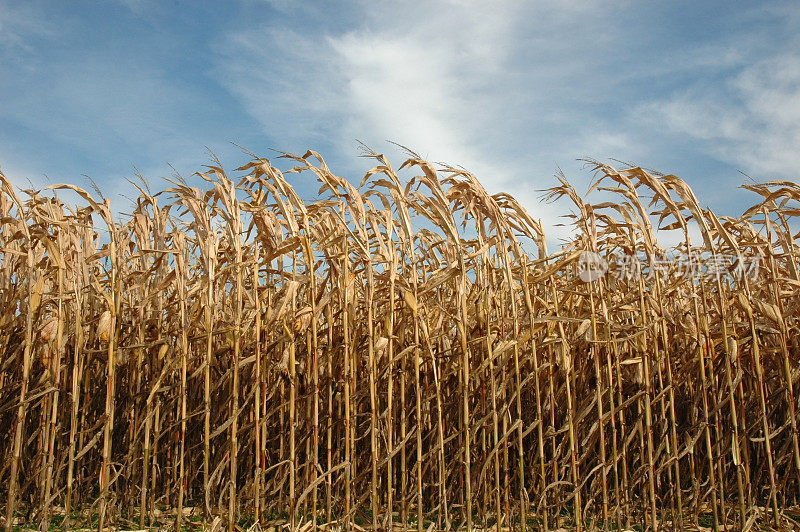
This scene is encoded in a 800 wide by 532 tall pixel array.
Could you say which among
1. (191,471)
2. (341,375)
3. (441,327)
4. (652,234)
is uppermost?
(652,234)

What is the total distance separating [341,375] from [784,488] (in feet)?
11.3

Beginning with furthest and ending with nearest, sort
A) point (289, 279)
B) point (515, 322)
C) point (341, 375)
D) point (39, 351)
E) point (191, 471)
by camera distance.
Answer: point (39, 351), point (191, 471), point (341, 375), point (289, 279), point (515, 322)

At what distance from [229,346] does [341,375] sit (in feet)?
2.69

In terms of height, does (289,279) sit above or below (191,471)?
above

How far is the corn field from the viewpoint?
391 cm

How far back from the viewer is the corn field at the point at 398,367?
12.8ft

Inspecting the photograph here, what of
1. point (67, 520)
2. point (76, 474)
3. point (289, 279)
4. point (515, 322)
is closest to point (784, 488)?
point (515, 322)

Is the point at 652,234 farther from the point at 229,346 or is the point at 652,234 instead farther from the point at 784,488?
the point at 229,346

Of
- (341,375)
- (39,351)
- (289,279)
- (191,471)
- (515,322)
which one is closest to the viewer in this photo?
(515,322)

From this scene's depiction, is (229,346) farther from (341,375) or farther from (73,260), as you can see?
(73,260)

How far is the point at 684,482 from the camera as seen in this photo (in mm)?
4996

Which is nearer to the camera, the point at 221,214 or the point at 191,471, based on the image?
the point at 221,214

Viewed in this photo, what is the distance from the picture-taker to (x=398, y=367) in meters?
4.65

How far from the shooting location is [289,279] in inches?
167
